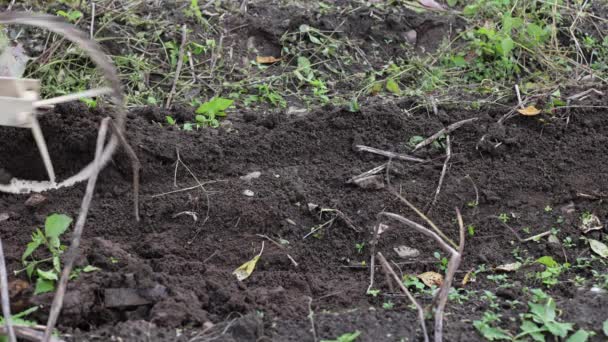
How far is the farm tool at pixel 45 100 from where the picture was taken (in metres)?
2.26

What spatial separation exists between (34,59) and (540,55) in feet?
8.92

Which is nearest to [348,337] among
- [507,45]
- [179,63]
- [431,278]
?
[431,278]

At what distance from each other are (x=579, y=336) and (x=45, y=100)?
190cm

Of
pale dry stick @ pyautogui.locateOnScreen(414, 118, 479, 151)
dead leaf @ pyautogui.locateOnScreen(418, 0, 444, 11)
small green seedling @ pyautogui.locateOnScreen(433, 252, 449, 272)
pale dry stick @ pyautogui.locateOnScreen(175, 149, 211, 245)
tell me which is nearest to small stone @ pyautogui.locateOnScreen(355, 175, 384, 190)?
pale dry stick @ pyautogui.locateOnScreen(414, 118, 479, 151)

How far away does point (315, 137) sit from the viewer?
133 inches

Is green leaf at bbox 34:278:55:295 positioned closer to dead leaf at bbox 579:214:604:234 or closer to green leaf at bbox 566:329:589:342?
green leaf at bbox 566:329:589:342

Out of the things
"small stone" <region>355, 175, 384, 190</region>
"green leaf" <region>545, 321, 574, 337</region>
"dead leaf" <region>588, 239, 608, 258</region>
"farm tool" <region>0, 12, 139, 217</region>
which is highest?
"farm tool" <region>0, 12, 139, 217</region>

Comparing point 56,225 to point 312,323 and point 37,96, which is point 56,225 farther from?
point 312,323

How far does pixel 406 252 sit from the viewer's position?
290cm

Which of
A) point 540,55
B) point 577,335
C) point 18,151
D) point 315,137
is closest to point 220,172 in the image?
point 315,137

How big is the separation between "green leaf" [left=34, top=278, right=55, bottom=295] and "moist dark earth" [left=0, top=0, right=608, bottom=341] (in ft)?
0.19

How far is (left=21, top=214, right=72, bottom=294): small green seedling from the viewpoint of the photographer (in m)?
2.43

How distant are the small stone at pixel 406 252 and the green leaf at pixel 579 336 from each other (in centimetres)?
77

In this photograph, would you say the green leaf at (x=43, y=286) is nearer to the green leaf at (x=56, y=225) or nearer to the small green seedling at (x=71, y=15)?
the green leaf at (x=56, y=225)
